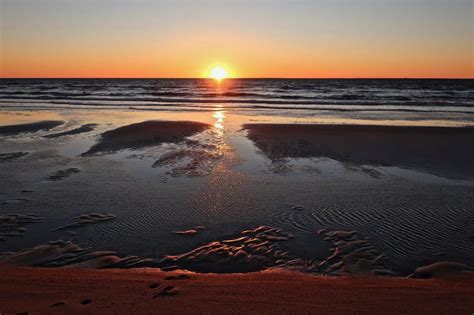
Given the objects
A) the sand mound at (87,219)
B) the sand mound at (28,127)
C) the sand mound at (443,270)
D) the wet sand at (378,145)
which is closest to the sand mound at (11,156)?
the sand mound at (28,127)

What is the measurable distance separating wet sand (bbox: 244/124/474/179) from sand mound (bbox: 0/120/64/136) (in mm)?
10208

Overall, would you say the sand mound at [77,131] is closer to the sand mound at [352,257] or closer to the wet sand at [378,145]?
the wet sand at [378,145]

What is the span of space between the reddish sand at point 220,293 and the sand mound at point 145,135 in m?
8.65

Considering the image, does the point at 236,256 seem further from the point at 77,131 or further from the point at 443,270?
the point at 77,131

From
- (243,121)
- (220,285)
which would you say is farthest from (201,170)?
(243,121)

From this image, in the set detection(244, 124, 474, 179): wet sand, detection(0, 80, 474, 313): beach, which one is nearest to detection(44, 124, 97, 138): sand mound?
detection(0, 80, 474, 313): beach

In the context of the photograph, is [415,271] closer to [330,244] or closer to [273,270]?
[330,244]

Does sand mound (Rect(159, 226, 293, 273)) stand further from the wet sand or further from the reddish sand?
the wet sand

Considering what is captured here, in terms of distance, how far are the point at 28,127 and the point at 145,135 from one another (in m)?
6.77

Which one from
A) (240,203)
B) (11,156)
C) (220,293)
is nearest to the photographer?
(220,293)

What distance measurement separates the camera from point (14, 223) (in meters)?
6.67

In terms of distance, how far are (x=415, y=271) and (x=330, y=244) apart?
1.27 metres

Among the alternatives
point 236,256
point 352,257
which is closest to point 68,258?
point 236,256

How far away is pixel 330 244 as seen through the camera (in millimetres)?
5891
